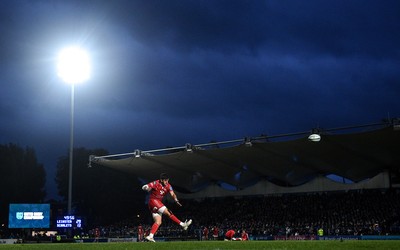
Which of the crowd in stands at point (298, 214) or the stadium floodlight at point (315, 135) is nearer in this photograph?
the stadium floodlight at point (315, 135)

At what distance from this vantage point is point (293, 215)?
50125mm

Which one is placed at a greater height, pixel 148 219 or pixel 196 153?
pixel 196 153

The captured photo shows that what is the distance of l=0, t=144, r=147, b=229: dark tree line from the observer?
79.6 metres

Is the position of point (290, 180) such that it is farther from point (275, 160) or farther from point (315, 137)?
point (315, 137)

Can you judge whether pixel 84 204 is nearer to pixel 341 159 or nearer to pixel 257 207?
pixel 257 207

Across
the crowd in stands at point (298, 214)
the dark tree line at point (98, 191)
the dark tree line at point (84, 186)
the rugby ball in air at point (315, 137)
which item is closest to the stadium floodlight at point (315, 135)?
the rugby ball in air at point (315, 137)

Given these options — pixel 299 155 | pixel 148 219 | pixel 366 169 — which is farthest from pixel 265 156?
pixel 148 219

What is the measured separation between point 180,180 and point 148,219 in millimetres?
6606

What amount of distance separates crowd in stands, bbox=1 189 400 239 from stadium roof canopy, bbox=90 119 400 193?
91.5 inches

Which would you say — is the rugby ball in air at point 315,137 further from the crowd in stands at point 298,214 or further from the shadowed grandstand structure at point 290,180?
the crowd in stands at point 298,214

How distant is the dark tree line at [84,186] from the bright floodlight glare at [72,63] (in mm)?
40617

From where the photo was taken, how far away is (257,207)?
54938mm

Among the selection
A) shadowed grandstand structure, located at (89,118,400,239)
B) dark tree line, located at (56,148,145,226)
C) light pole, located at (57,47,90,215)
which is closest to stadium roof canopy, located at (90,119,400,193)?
shadowed grandstand structure, located at (89,118,400,239)

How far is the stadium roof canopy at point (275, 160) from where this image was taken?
4046 cm
